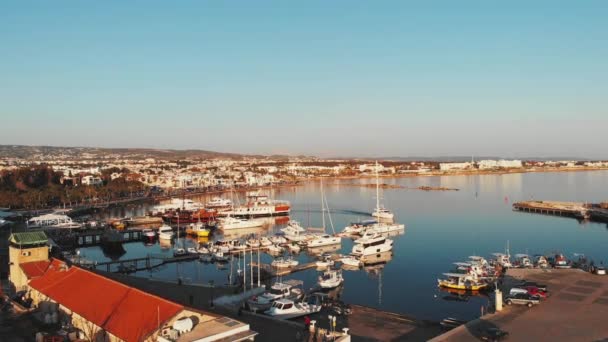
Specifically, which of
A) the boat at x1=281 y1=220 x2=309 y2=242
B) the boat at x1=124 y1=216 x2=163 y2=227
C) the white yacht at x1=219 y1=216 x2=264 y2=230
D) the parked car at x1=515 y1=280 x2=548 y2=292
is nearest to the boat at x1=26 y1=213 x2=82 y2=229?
the boat at x1=124 y1=216 x2=163 y2=227

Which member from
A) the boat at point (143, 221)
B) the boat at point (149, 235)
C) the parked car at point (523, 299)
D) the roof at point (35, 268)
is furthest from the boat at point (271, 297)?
the boat at point (143, 221)

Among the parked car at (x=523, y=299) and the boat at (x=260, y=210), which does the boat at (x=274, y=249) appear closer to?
the parked car at (x=523, y=299)

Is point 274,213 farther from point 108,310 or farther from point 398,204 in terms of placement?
point 108,310

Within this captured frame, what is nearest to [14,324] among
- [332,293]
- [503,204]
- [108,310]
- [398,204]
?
[108,310]

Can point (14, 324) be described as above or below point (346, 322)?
above

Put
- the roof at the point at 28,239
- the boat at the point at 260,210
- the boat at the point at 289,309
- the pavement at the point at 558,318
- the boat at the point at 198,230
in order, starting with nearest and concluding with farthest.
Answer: the pavement at the point at 558,318, the roof at the point at 28,239, the boat at the point at 289,309, the boat at the point at 198,230, the boat at the point at 260,210

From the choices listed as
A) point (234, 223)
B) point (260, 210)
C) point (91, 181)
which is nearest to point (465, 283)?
Answer: point (234, 223)
